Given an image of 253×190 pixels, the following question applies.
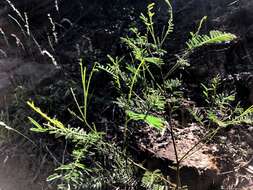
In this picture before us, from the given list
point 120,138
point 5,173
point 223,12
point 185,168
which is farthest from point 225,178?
point 5,173

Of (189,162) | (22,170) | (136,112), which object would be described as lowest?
(22,170)

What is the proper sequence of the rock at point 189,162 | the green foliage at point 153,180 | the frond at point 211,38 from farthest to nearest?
the rock at point 189,162
the green foliage at point 153,180
the frond at point 211,38

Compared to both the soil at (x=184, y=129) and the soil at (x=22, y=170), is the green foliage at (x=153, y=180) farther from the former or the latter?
the soil at (x=22, y=170)

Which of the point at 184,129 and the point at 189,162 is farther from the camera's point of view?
the point at 184,129

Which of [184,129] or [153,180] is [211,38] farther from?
[184,129]

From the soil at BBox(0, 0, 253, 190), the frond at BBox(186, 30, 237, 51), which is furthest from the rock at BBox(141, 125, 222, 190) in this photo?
the frond at BBox(186, 30, 237, 51)

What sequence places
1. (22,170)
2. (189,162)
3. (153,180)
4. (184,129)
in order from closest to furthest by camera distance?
(153,180) → (189,162) → (184,129) → (22,170)

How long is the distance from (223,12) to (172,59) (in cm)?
49

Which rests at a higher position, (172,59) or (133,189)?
(172,59)

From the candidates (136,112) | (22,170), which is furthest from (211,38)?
(22,170)

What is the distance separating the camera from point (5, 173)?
2.05 meters

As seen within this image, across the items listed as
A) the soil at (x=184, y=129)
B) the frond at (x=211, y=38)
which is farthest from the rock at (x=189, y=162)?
the frond at (x=211, y=38)

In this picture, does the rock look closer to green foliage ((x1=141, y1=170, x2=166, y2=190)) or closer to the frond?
green foliage ((x1=141, y1=170, x2=166, y2=190))

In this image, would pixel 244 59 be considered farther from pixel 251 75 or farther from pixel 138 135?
pixel 138 135
